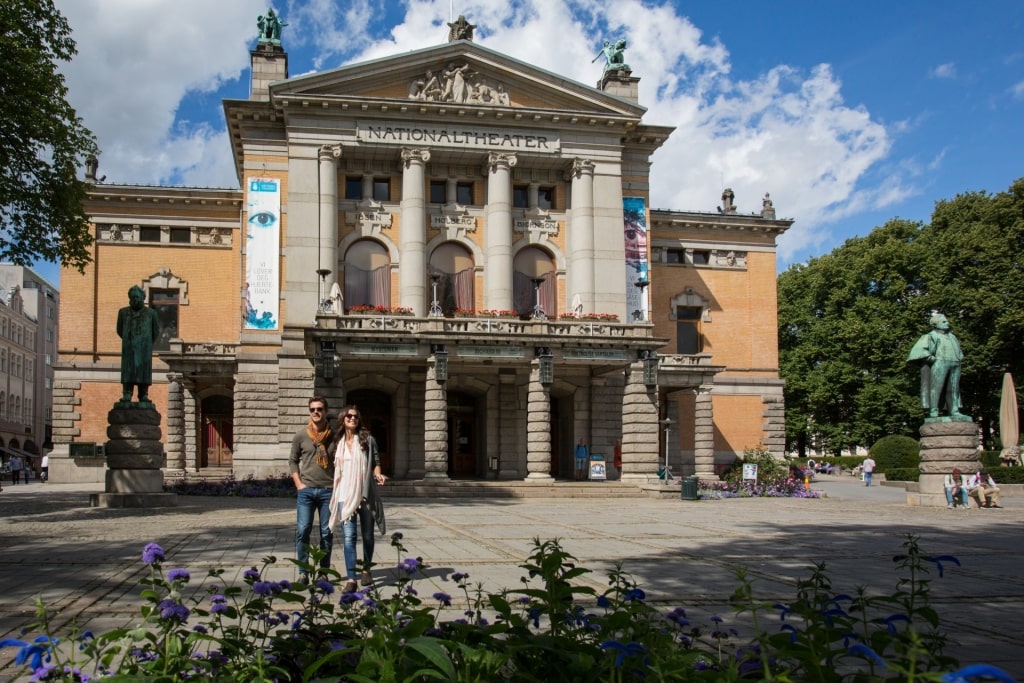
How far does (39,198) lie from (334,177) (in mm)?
15627

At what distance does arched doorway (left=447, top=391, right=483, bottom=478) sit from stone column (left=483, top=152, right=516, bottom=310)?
4351mm

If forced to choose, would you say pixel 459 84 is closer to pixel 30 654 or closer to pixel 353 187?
pixel 353 187

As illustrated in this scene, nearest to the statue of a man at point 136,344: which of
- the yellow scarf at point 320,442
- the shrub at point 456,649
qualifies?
the yellow scarf at point 320,442

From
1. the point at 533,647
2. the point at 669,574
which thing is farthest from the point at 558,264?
the point at 533,647

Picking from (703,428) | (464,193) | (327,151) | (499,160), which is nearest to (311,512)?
(327,151)

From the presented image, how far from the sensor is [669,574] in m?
10.7

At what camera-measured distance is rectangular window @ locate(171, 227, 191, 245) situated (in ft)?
143

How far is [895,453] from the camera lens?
43.9 metres

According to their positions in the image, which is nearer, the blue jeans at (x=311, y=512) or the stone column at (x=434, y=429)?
the blue jeans at (x=311, y=512)

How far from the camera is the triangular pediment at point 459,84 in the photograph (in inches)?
1468

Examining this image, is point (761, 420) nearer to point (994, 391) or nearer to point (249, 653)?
point (994, 391)

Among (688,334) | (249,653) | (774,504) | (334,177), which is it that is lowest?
(774,504)

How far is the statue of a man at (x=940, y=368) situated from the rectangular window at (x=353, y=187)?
24.2 m

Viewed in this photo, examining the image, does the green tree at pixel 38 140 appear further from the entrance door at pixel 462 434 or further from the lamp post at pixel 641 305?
the lamp post at pixel 641 305
